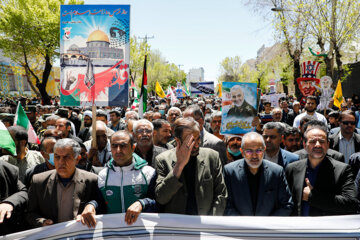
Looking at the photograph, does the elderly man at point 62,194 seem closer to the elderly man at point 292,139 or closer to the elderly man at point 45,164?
the elderly man at point 45,164

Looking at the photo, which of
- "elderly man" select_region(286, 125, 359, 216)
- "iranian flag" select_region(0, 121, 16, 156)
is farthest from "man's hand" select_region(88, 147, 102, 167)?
"elderly man" select_region(286, 125, 359, 216)

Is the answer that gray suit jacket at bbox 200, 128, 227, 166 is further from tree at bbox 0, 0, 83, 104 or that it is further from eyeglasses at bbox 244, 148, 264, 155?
tree at bbox 0, 0, 83, 104

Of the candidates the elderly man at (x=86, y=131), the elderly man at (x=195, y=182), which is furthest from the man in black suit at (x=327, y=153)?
the elderly man at (x=86, y=131)

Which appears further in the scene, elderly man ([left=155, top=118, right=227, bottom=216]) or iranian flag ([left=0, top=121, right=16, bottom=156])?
iranian flag ([left=0, top=121, right=16, bottom=156])

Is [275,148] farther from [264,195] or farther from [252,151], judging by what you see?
[264,195]

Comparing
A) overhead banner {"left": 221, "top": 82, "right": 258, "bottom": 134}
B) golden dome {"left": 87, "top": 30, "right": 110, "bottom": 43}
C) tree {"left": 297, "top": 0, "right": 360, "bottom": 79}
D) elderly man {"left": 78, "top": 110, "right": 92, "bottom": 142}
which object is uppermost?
tree {"left": 297, "top": 0, "right": 360, "bottom": 79}

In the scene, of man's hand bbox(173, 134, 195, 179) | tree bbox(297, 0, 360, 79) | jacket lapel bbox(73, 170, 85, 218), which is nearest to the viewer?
man's hand bbox(173, 134, 195, 179)

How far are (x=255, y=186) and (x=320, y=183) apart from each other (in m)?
0.59

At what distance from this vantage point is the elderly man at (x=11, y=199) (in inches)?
111

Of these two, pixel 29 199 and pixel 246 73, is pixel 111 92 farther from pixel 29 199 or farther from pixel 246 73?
pixel 246 73

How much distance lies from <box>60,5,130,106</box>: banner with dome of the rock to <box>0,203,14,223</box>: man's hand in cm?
243

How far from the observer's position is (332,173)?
Result: 3068 millimetres

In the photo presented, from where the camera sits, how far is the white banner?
9.08 feet

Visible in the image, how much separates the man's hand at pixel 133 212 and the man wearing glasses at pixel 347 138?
3.61 m
